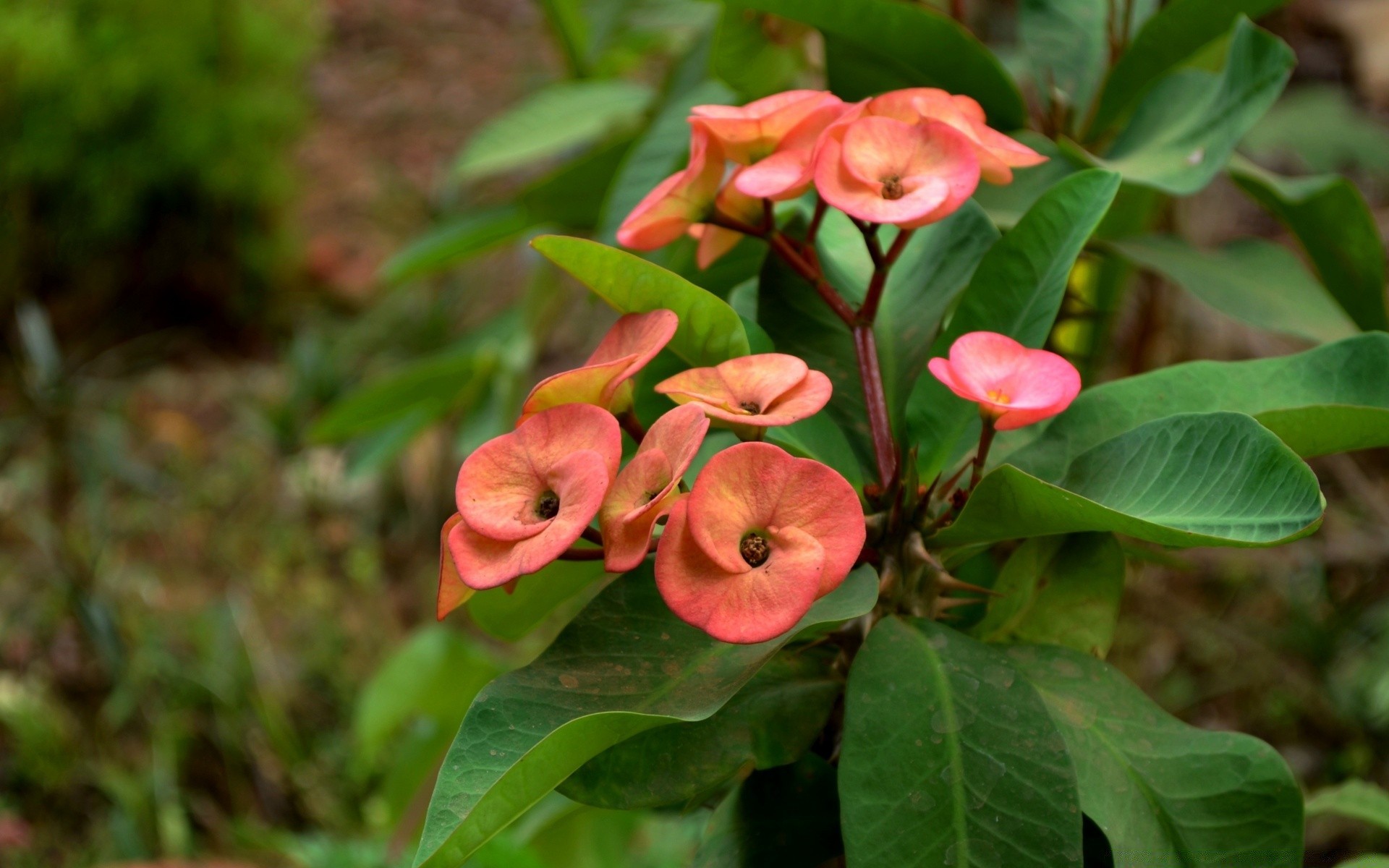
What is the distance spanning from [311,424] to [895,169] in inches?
126

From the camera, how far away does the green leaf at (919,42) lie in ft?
2.17

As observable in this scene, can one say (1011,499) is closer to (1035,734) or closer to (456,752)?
(1035,734)

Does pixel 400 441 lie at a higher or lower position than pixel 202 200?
higher

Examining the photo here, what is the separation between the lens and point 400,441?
152cm

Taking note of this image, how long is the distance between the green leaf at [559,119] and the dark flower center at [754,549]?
867 mm

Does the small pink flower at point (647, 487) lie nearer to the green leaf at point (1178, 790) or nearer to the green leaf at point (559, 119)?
the green leaf at point (1178, 790)

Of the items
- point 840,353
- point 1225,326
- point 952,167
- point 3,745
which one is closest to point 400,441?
Answer: point 840,353

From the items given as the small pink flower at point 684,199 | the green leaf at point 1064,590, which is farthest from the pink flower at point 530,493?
the green leaf at point 1064,590

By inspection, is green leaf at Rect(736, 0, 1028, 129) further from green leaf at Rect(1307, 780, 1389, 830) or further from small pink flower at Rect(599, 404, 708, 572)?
green leaf at Rect(1307, 780, 1389, 830)

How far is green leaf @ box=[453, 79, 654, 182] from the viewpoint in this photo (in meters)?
1.21

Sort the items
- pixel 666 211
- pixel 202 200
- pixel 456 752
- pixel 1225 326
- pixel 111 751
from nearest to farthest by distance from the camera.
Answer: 1. pixel 456 752
2. pixel 666 211
3. pixel 1225 326
4. pixel 111 751
5. pixel 202 200

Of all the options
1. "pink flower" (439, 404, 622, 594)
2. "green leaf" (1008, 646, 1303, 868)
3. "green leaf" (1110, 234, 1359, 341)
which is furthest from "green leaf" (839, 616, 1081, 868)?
"green leaf" (1110, 234, 1359, 341)

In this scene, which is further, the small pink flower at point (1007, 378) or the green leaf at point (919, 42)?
the green leaf at point (919, 42)

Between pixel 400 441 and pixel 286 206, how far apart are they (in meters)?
3.34
